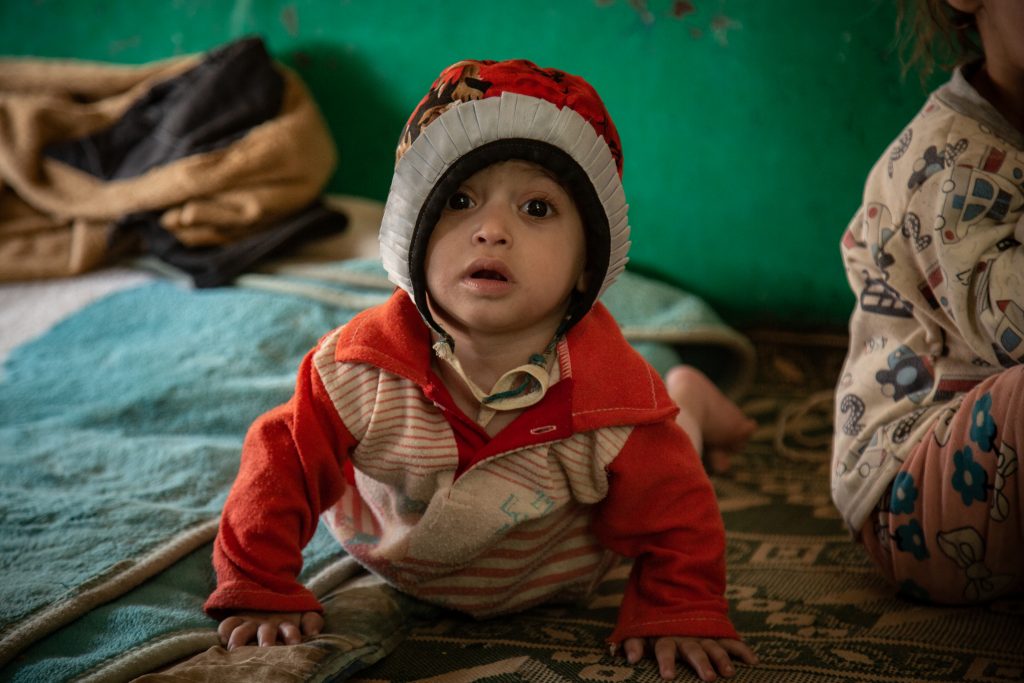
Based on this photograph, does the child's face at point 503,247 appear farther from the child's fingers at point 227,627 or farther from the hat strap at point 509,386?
the child's fingers at point 227,627

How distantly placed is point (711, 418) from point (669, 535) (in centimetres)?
56

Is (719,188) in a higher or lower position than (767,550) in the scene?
higher

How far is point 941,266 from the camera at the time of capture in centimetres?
109

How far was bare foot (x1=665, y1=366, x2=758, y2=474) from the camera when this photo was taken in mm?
1560

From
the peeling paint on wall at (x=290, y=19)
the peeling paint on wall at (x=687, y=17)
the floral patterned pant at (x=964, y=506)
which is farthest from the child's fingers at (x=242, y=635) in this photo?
the peeling paint on wall at (x=290, y=19)

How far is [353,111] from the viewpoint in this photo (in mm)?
2225

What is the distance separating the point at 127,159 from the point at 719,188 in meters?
1.20

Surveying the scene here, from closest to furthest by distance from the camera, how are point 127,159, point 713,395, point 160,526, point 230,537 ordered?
point 230,537, point 160,526, point 713,395, point 127,159

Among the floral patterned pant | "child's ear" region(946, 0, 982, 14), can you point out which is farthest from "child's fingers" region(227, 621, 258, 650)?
"child's ear" region(946, 0, 982, 14)

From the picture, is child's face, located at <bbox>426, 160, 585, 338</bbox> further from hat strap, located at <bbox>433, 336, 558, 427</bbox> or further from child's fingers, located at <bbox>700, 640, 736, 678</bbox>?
child's fingers, located at <bbox>700, 640, 736, 678</bbox>

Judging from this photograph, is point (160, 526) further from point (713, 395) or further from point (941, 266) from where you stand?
point (941, 266)

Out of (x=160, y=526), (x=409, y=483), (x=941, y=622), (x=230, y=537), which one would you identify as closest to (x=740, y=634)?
(x=941, y=622)

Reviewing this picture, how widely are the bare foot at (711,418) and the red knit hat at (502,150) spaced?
1.78 ft

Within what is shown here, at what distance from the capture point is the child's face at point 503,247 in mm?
982
